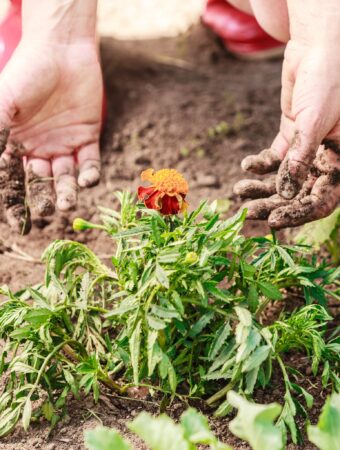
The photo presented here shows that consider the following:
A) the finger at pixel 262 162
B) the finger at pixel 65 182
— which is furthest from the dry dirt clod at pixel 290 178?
the finger at pixel 65 182

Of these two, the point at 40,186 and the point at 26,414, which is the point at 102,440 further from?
the point at 40,186

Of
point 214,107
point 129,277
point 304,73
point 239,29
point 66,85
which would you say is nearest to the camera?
point 129,277

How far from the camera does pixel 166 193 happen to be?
63.6 inches

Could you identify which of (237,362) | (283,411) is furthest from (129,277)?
(283,411)

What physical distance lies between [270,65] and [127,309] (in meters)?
2.54

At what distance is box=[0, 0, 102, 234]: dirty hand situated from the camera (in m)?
2.14

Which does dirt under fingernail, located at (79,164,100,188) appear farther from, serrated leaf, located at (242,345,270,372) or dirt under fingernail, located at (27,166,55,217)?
serrated leaf, located at (242,345,270,372)

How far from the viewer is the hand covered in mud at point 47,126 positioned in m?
2.14

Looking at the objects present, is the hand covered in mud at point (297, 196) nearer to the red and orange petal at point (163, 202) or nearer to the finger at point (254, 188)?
the finger at point (254, 188)

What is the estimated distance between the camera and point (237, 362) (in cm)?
154

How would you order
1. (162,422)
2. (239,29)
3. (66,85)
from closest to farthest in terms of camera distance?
(162,422), (66,85), (239,29)

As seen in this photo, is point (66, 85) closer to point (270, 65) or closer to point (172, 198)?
point (172, 198)

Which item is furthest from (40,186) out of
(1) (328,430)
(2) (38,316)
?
(1) (328,430)

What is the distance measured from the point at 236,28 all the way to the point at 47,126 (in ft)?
5.70
